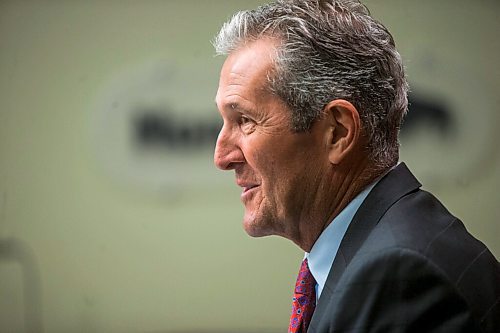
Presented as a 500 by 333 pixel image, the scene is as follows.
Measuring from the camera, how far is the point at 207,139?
3.00 m

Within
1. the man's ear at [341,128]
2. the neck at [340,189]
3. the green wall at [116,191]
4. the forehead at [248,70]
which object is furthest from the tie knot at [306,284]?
the green wall at [116,191]

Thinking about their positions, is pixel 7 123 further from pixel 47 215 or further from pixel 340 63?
pixel 340 63

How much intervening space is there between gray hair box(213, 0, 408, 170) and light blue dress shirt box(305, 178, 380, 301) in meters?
0.07

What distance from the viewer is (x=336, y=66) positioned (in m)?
1.10

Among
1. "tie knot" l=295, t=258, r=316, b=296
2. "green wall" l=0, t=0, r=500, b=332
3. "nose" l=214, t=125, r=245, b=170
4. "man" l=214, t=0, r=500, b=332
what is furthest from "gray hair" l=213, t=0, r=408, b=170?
"green wall" l=0, t=0, r=500, b=332

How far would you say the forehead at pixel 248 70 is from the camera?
112 cm

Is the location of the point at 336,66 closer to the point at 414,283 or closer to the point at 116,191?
the point at 414,283

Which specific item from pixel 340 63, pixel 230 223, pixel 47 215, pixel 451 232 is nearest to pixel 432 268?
pixel 451 232

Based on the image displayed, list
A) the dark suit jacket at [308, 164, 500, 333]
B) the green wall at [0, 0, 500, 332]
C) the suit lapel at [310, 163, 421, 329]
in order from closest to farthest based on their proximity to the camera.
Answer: the dark suit jacket at [308, 164, 500, 333], the suit lapel at [310, 163, 421, 329], the green wall at [0, 0, 500, 332]

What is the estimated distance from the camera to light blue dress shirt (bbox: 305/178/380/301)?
113 centimetres

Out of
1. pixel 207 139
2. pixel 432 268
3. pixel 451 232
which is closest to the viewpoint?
pixel 432 268

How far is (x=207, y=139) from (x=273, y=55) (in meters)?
1.89

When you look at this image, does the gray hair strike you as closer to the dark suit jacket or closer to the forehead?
the forehead

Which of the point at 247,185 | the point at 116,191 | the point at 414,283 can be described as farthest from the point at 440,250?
the point at 116,191
